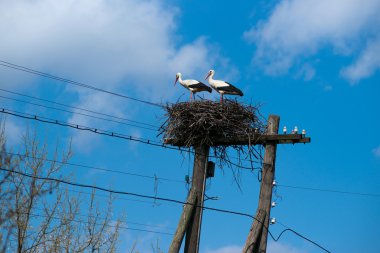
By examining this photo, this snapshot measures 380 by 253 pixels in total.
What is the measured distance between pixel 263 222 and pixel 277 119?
1.91 metres

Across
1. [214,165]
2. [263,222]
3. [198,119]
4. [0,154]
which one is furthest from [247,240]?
[0,154]

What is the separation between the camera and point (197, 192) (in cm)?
1130

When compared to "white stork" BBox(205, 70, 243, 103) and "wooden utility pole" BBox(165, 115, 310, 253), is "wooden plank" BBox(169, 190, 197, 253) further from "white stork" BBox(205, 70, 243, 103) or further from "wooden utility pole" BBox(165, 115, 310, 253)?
"white stork" BBox(205, 70, 243, 103)

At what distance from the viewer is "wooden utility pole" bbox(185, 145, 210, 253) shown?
11062mm

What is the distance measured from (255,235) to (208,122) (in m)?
2.25

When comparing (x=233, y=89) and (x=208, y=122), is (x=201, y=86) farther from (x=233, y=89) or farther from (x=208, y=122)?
(x=208, y=122)

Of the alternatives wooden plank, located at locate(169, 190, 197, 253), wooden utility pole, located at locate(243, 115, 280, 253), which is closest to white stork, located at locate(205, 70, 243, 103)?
wooden utility pole, located at locate(243, 115, 280, 253)

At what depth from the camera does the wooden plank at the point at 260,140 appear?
1095 cm

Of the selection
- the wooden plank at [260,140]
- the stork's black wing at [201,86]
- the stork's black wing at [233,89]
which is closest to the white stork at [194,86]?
the stork's black wing at [201,86]

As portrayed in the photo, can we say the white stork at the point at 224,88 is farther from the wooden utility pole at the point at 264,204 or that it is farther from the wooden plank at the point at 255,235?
the wooden plank at the point at 255,235

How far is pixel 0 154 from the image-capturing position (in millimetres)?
6180

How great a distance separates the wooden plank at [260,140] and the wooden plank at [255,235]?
129cm

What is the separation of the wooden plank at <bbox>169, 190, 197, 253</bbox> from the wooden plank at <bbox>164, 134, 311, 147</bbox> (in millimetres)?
1103

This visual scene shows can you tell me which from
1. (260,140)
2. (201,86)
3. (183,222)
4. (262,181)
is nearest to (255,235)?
(262,181)
